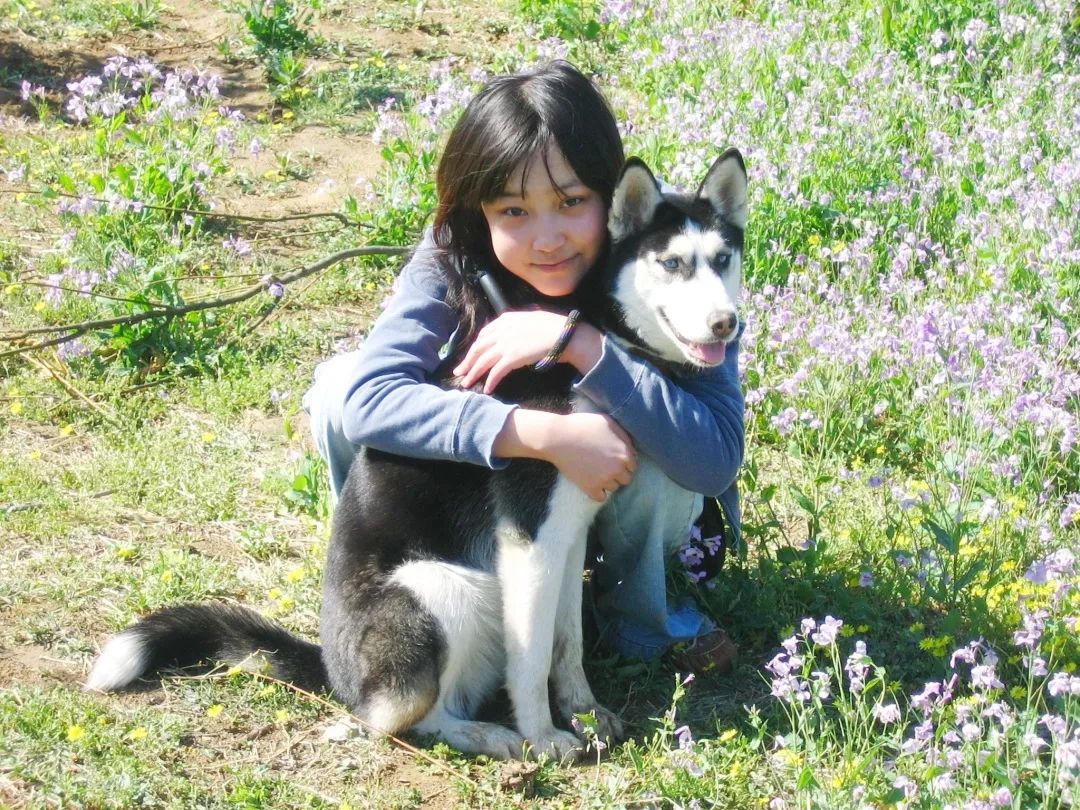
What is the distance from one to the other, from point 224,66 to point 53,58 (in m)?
1.00

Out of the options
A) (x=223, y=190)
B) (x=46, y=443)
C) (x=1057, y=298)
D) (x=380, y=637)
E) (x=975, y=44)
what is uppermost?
(x=975, y=44)

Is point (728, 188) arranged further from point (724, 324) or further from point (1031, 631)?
point (1031, 631)

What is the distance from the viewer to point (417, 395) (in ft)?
10.6

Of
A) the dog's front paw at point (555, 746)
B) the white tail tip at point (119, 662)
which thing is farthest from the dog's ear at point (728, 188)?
the white tail tip at point (119, 662)

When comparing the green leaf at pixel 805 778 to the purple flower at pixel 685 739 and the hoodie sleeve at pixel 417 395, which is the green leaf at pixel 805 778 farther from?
the hoodie sleeve at pixel 417 395

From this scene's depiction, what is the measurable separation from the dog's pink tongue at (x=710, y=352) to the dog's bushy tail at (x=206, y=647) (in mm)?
1340

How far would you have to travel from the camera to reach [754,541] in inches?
166

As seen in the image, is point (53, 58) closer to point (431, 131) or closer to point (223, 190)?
point (223, 190)

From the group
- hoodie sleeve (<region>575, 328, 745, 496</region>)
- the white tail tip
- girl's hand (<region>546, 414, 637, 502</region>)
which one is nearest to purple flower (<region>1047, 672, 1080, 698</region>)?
hoodie sleeve (<region>575, 328, 745, 496</region>)

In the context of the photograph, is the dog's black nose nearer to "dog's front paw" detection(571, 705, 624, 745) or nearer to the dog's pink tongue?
the dog's pink tongue

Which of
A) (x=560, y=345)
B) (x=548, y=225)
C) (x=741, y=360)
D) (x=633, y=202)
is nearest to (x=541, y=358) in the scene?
(x=560, y=345)

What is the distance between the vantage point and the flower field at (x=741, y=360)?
312 cm

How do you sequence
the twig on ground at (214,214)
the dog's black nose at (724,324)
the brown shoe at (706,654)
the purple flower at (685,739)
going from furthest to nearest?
the twig on ground at (214,214) → the brown shoe at (706,654) → the dog's black nose at (724,324) → the purple flower at (685,739)

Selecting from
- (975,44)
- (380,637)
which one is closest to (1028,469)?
(380,637)
